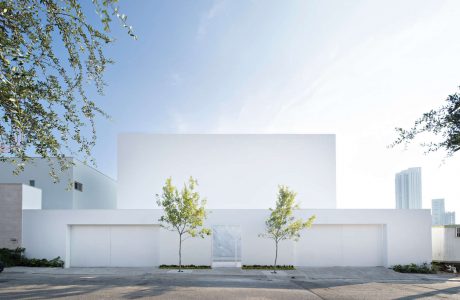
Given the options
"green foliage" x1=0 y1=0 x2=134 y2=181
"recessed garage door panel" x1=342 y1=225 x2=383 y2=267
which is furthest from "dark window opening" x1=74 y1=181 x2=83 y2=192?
"green foliage" x1=0 y1=0 x2=134 y2=181

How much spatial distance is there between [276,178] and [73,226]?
12121mm

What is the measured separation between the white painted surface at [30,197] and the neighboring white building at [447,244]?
70.3 ft

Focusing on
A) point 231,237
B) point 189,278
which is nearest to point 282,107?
point 231,237

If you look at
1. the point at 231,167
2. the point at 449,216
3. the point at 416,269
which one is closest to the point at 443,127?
the point at 416,269

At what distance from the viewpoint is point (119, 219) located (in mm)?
20922

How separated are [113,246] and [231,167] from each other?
8.87m

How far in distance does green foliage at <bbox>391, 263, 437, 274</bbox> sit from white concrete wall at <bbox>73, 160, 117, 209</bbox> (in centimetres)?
1934

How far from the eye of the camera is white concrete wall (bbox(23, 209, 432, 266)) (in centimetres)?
2070

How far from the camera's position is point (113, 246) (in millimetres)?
21016

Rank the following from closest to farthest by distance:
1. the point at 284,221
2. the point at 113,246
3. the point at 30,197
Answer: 1. the point at 284,221
2. the point at 113,246
3. the point at 30,197

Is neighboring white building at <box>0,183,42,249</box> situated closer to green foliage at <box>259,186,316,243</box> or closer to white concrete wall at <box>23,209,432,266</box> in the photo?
white concrete wall at <box>23,209,432,266</box>

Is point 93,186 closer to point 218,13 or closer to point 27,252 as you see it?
point 27,252

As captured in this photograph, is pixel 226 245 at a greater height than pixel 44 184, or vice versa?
pixel 44 184

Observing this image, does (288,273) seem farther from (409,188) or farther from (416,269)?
(409,188)
